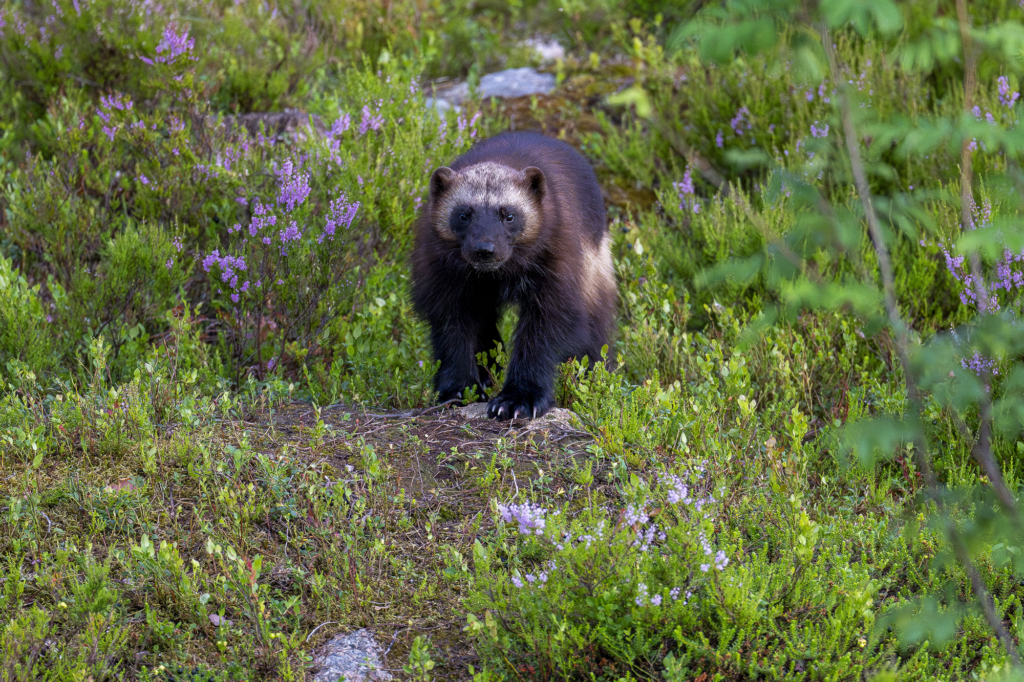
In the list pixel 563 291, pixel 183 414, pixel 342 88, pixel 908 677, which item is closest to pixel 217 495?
pixel 183 414

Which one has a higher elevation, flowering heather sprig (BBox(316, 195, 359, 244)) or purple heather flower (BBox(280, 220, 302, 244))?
flowering heather sprig (BBox(316, 195, 359, 244))

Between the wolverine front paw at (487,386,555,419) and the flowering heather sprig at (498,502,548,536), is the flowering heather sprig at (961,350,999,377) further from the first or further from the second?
the flowering heather sprig at (498,502,548,536)

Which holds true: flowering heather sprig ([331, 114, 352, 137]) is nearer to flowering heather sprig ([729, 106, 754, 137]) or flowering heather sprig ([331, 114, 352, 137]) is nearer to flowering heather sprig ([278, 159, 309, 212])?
flowering heather sprig ([278, 159, 309, 212])

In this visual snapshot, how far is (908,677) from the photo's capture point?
2.53 meters

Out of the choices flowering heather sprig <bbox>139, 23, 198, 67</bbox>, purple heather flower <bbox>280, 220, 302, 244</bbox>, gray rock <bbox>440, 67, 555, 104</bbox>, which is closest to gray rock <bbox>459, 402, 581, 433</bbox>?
purple heather flower <bbox>280, 220, 302, 244</bbox>

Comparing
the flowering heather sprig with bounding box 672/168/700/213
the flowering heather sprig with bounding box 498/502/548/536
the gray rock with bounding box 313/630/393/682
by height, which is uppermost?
the flowering heather sprig with bounding box 672/168/700/213

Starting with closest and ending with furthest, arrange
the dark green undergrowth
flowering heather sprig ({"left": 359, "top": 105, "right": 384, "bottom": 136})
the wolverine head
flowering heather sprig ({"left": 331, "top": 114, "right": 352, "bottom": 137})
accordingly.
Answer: the dark green undergrowth, the wolverine head, flowering heather sprig ({"left": 331, "top": 114, "right": 352, "bottom": 137}), flowering heather sprig ({"left": 359, "top": 105, "right": 384, "bottom": 136})

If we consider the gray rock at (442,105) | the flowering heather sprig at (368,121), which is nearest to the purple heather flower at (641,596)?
the flowering heather sprig at (368,121)

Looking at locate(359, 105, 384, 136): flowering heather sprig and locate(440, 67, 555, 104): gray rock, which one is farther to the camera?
locate(440, 67, 555, 104): gray rock

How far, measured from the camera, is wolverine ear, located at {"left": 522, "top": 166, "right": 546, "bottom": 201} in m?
4.12

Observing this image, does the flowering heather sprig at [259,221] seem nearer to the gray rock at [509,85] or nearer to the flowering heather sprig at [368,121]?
the flowering heather sprig at [368,121]

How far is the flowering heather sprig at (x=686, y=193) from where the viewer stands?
5475mm

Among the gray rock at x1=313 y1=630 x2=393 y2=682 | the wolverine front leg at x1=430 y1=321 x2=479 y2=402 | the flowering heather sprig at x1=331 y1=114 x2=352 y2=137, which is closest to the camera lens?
the gray rock at x1=313 y1=630 x2=393 y2=682

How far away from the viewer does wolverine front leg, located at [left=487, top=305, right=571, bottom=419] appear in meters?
4.08
